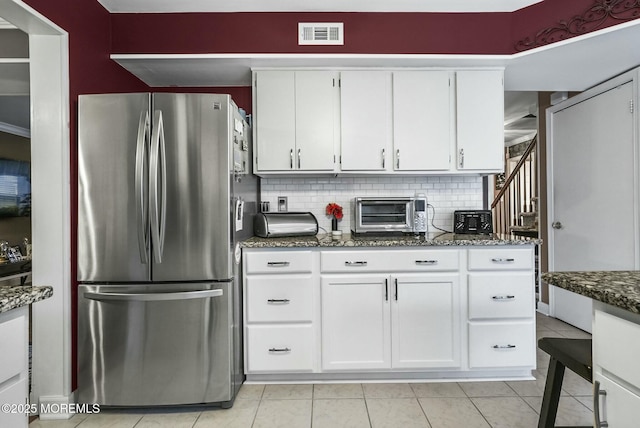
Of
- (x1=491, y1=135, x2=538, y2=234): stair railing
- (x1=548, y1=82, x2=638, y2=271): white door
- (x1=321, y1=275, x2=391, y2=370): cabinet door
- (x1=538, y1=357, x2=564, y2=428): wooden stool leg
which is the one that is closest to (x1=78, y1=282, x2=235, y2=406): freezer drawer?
(x1=321, y1=275, x2=391, y2=370): cabinet door

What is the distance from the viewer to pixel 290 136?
2754 millimetres

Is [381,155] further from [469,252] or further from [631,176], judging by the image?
[631,176]

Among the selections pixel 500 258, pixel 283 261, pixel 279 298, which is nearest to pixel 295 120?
pixel 283 261

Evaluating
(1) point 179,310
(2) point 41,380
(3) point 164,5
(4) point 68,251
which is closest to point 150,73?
(3) point 164,5

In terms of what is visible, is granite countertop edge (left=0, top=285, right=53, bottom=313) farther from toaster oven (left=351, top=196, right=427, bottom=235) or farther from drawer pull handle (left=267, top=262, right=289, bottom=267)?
toaster oven (left=351, top=196, right=427, bottom=235)

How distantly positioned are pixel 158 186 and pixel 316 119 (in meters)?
1.28

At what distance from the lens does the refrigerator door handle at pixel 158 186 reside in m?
2.05

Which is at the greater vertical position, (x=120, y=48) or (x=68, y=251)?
(x=120, y=48)

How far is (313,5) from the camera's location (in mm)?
2617

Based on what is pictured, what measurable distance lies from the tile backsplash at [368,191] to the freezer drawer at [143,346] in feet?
4.10

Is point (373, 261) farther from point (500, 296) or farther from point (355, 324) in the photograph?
point (500, 296)

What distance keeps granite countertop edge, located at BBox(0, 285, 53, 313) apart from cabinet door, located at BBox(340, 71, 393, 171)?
Answer: 210 centimetres

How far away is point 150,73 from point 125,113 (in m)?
1.00

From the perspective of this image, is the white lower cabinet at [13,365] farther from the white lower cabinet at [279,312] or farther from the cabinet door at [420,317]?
the cabinet door at [420,317]
